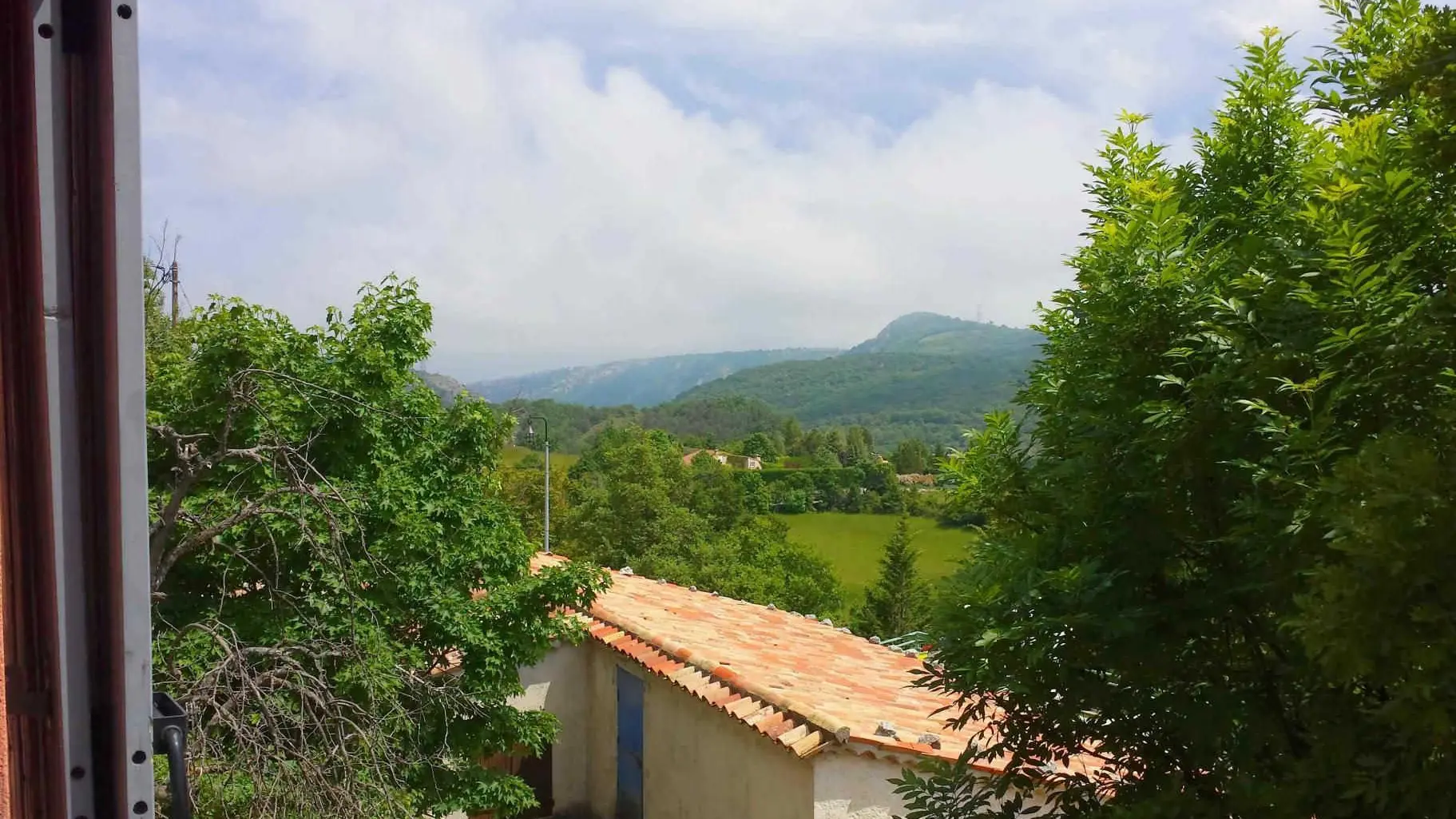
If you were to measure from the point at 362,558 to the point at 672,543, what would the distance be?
23.4 metres

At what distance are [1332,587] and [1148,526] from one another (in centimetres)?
132

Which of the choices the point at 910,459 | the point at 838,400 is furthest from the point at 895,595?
the point at 838,400

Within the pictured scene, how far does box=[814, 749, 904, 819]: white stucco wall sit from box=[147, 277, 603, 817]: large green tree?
2318 millimetres

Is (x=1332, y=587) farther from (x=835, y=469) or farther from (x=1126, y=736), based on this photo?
(x=835, y=469)

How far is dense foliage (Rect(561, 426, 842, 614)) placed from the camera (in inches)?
1141

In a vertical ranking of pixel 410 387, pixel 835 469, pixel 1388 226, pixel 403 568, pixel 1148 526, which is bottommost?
pixel 835 469

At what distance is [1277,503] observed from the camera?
3266mm

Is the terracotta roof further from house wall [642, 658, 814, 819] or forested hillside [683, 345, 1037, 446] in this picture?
forested hillside [683, 345, 1037, 446]

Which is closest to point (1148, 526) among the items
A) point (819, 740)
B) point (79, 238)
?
point (79, 238)

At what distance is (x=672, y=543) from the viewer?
30.3 metres

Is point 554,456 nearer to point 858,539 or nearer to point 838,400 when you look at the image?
point 858,539

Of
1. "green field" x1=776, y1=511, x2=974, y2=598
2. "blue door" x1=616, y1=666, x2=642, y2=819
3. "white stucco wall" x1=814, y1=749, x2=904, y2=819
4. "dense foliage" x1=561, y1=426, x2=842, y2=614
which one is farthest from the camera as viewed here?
"green field" x1=776, y1=511, x2=974, y2=598

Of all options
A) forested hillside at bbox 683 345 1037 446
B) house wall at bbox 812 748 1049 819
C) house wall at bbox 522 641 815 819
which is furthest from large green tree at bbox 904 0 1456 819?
forested hillside at bbox 683 345 1037 446

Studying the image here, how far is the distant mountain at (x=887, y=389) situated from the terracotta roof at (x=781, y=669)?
87308 millimetres
